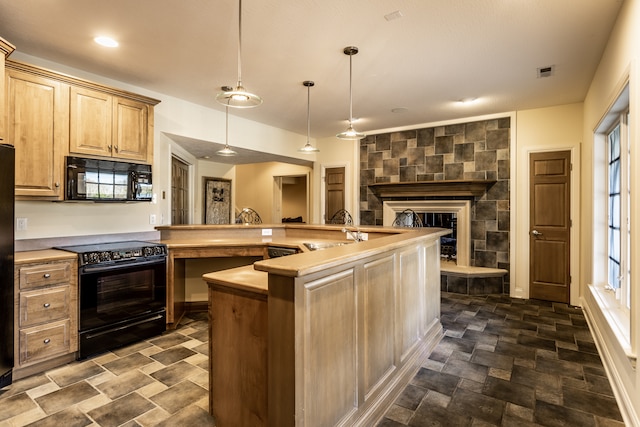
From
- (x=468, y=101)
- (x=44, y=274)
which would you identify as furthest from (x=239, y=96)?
(x=468, y=101)

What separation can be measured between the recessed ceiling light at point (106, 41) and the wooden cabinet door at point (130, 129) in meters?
0.55

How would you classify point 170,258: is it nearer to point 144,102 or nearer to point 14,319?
point 14,319

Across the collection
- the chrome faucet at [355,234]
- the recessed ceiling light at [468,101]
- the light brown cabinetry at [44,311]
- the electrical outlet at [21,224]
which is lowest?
the light brown cabinetry at [44,311]

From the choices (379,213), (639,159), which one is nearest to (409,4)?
(639,159)

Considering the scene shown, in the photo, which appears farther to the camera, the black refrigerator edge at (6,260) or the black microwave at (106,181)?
the black microwave at (106,181)

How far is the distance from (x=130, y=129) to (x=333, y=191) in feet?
13.2

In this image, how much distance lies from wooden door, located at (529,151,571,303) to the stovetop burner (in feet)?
16.1

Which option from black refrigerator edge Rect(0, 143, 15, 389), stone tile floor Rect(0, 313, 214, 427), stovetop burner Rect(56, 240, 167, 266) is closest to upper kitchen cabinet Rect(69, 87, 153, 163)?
black refrigerator edge Rect(0, 143, 15, 389)

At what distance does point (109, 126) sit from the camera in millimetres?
3330

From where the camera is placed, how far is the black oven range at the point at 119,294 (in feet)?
9.64

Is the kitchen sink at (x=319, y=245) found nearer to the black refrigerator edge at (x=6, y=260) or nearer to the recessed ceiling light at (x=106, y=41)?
the black refrigerator edge at (x=6, y=260)

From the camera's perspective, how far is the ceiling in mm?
2451

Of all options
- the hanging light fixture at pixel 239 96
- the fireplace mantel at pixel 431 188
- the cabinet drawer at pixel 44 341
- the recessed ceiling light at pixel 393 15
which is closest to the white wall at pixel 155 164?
the cabinet drawer at pixel 44 341

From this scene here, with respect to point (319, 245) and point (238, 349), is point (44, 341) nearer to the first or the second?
point (238, 349)
